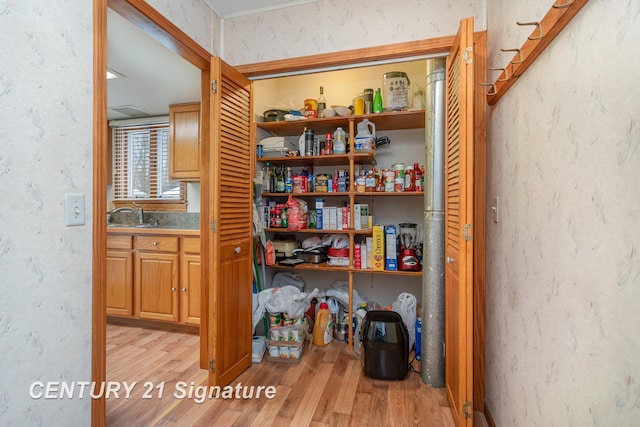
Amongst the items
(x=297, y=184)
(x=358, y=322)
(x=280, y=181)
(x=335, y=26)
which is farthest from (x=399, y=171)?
(x=358, y=322)

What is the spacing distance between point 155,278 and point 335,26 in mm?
2644

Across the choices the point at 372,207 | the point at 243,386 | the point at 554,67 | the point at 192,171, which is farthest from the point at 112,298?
the point at 554,67

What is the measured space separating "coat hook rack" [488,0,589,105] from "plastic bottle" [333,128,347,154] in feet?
4.52

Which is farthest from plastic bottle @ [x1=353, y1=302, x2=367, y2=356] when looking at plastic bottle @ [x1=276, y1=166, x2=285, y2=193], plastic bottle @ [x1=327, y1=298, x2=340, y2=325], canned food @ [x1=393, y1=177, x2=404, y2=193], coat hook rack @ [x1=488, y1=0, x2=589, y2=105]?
coat hook rack @ [x1=488, y1=0, x2=589, y2=105]

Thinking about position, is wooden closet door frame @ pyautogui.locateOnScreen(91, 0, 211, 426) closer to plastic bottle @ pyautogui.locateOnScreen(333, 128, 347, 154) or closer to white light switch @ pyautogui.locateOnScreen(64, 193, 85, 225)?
white light switch @ pyautogui.locateOnScreen(64, 193, 85, 225)

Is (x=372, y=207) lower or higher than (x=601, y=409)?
higher

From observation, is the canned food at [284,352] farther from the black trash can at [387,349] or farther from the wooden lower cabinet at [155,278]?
the wooden lower cabinet at [155,278]

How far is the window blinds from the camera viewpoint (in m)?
3.60

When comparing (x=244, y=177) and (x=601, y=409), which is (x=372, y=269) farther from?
(x=601, y=409)

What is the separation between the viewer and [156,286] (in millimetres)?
2867

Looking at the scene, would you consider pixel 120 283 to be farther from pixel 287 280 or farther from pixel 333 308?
pixel 333 308

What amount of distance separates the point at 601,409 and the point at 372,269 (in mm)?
1853

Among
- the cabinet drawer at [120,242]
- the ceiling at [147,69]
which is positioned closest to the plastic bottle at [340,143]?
the ceiling at [147,69]

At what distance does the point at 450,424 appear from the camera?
1638 millimetres
